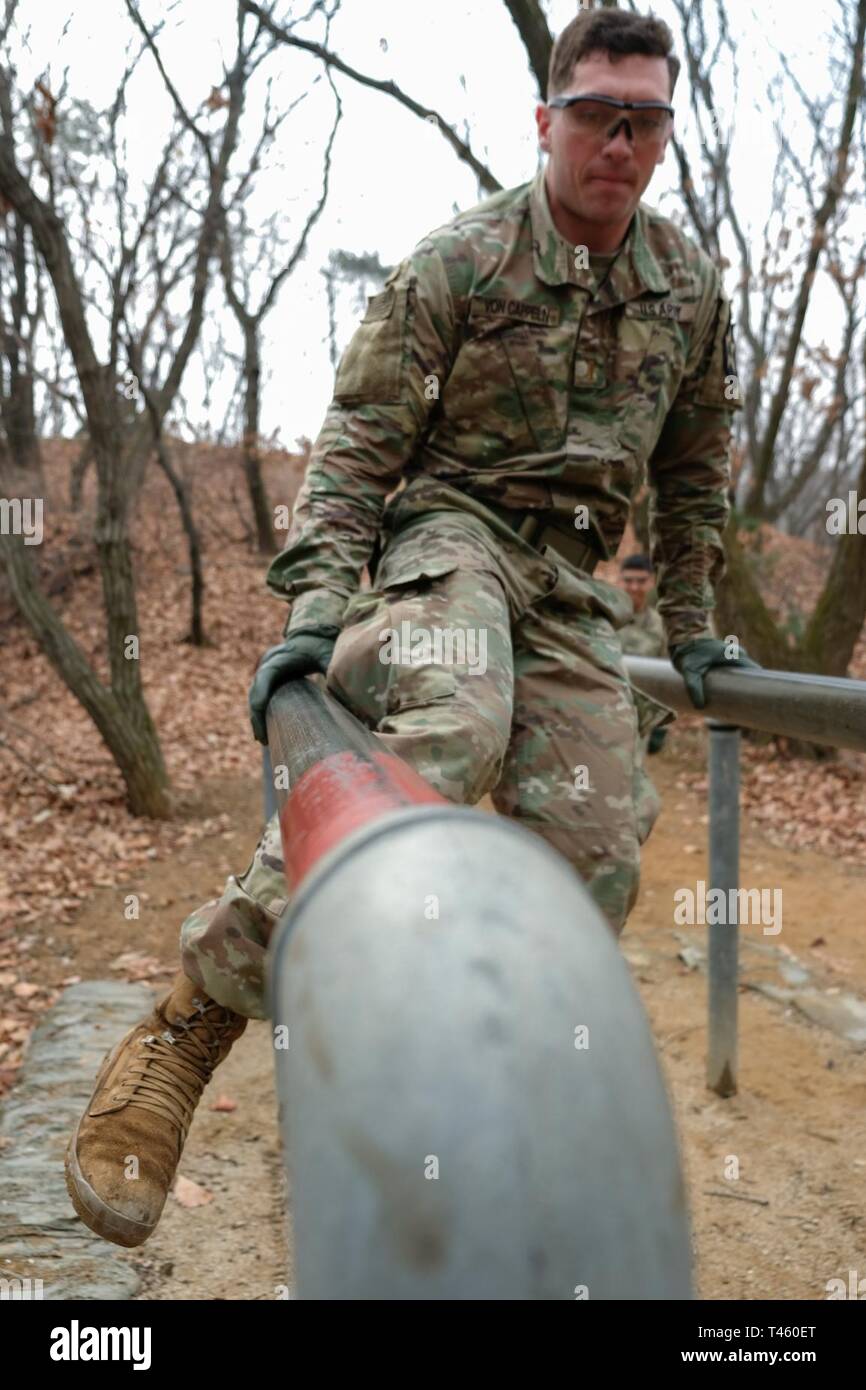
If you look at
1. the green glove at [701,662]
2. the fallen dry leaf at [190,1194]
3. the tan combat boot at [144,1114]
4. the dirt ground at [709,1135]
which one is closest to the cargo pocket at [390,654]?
the tan combat boot at [144,1114]

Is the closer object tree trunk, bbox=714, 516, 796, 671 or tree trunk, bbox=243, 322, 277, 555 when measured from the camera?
tree trunk, bbox=714, 516, 796, 671

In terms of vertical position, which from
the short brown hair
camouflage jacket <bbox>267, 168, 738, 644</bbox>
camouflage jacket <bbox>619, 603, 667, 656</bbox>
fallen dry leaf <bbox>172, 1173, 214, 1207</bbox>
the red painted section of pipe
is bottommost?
fallen dry leaf <bbox>172, 1173, 214, 1207</bbox>

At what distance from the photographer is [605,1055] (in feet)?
1.64

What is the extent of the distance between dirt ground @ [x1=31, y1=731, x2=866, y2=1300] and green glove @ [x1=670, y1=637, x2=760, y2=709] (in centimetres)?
111

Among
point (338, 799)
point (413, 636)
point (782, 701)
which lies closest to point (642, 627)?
point (782, 701)

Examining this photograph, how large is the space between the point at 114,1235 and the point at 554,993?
1369 mm

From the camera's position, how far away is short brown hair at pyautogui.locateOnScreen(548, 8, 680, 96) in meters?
2.19

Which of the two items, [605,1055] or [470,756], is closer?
[605,1055]

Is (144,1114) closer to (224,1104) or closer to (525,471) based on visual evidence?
(525,471)

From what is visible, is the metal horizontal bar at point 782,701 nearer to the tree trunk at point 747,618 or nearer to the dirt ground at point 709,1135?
the dirt ground at point 709,1135

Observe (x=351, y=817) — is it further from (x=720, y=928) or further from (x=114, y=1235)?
(x=720, y=928)

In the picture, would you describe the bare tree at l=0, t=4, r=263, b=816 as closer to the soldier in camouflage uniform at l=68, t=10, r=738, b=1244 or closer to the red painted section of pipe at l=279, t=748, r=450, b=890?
the soldier in camouflage uniform at l=68, t=10, r=738, b=1244

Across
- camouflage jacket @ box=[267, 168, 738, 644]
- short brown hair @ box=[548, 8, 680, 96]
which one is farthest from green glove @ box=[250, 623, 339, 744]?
short brown hair @ box=[548, 8, 680, 96]
